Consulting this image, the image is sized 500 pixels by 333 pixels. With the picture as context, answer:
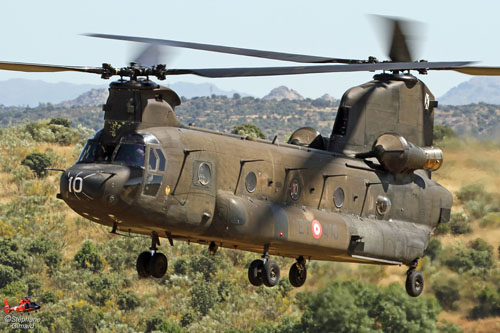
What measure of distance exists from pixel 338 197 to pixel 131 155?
6037 mm

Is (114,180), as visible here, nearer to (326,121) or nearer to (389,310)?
(389,310)

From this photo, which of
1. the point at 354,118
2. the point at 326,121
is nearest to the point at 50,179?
the point at 354,118

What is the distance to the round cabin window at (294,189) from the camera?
20.4 meters

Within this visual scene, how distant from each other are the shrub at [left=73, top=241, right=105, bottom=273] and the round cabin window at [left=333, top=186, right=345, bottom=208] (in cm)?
3195

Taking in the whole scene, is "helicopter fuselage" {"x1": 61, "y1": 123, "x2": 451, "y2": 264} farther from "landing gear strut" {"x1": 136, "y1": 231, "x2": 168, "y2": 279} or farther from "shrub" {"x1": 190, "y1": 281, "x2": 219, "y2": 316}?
"shrub" {"x1": 190, "y1": 281, "x2": 219, "y2": 316}

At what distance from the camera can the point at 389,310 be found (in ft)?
134

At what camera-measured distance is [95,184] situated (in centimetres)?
1703

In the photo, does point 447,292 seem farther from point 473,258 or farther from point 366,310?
point 366,310

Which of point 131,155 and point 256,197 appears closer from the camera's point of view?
point 131,155

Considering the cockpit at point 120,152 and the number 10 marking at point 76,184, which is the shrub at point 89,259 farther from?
the number 10 marking at point 76,184

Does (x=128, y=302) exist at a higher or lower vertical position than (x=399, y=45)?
lower

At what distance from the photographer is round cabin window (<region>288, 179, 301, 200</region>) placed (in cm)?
2044

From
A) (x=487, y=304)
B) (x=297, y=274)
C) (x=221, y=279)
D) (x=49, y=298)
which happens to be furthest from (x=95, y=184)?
(x=221, y=279)

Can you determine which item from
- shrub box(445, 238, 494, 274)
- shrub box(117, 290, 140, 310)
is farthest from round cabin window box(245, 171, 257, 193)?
shrub box(117, 290, 140, 310)
